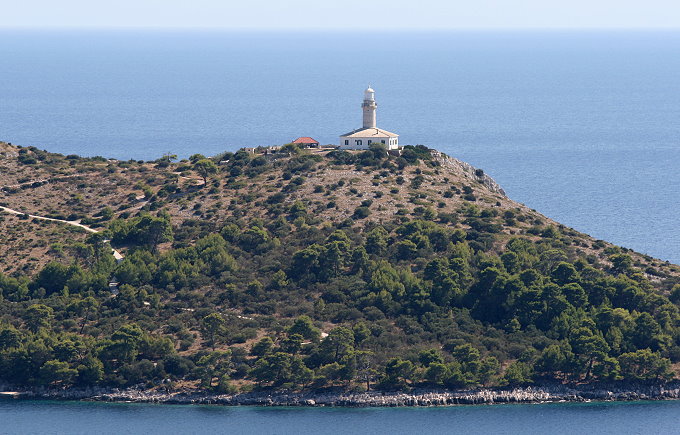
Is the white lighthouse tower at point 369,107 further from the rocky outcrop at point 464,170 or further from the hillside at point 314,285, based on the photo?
the rocky outcrop at point 464,170

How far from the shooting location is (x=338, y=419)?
368 feet

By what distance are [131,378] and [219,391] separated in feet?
26.5

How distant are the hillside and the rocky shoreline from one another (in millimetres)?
1210

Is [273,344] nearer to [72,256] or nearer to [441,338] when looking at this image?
[441,338]

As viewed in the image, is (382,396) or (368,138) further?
(368,138)

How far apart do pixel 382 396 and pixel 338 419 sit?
17.0ft

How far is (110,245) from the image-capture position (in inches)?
5674

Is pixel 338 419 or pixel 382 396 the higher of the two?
pixel 382 396

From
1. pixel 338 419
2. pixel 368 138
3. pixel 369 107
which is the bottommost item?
pixel 338 419

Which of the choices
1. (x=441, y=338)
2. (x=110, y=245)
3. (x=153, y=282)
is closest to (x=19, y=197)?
(x=110, y=245)

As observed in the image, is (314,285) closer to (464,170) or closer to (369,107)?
(369,107)

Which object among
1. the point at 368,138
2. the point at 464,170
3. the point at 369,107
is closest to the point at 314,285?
the point at 368,138

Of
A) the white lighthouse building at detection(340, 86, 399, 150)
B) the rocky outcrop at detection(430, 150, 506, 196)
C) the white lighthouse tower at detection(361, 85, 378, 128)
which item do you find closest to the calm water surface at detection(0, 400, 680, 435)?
the rocky outcrop at detection(430, 150, 506, 196)

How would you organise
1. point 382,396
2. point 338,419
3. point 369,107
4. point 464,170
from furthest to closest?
point 464,170 → point 369,107 → point 382,396 → point 338,419
